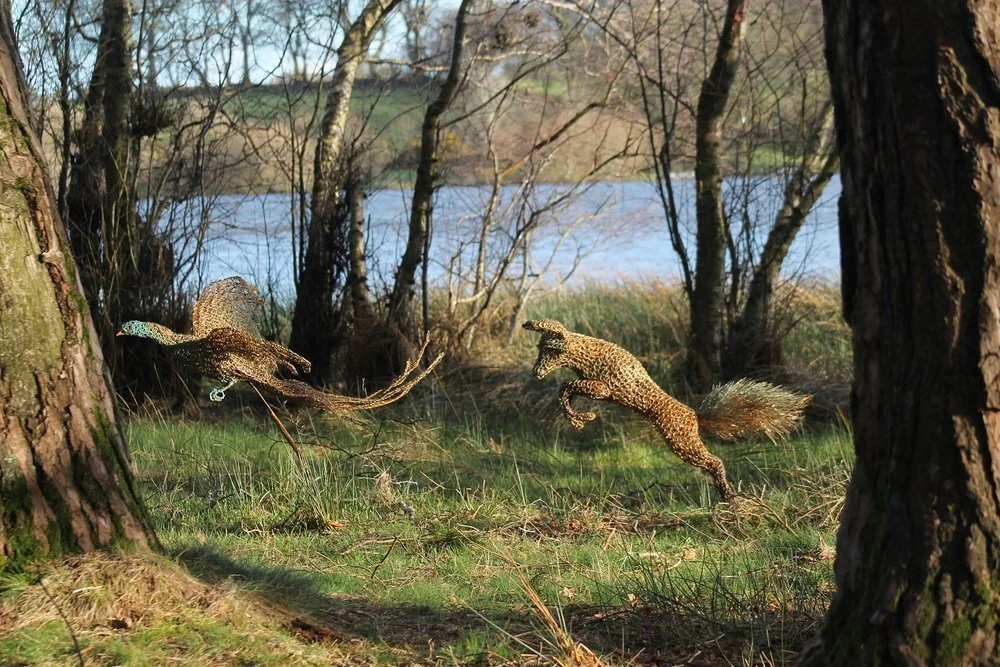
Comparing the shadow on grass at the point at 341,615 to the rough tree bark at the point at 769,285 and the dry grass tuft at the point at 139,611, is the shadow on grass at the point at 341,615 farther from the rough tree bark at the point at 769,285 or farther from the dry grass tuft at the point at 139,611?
the rough tree bark at the point at 769,285

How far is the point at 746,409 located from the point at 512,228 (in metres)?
6.74

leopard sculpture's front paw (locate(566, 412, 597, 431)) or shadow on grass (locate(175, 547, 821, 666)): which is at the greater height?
leopard sculpture's front paw (locate(566, 412, 597, 431))

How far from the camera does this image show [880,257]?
2443 millimetres

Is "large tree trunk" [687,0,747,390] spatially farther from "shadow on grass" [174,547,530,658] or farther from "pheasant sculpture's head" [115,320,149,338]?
"shadow on grass" [174,547,530,658]

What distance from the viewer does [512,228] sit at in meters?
12.3

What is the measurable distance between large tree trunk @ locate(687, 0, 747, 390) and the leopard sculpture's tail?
2962mm

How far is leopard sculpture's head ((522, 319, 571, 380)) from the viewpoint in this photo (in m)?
5.71

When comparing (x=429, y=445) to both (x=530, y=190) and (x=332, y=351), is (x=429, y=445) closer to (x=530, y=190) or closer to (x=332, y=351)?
(x=332, y=351)

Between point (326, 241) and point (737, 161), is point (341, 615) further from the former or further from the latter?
point (737, 161)

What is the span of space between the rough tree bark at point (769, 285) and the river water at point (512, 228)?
0.23m

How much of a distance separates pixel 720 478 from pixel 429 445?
2463 millimetres

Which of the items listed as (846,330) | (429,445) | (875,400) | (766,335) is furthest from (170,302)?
(875,400)

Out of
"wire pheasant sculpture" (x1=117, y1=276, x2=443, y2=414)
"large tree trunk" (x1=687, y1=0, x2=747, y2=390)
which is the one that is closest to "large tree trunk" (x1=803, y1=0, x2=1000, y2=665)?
"wire pheasant sculpture" (x1=117, y1=276, x2=443, y2=414)

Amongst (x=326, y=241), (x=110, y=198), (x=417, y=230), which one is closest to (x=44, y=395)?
(x=110, y=198)
